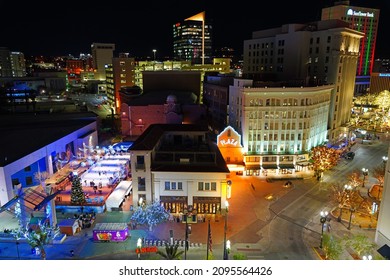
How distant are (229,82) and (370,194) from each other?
3511 cm

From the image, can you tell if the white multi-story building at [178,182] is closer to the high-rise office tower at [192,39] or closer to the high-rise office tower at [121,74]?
the high-rise office tower at [121,74]

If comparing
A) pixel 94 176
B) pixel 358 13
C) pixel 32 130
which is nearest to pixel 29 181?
pixel 32 130

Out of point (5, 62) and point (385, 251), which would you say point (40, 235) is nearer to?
point (385, 251)

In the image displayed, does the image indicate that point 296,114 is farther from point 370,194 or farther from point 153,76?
point 153,76

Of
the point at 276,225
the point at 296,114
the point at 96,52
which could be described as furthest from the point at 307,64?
the point at 96,52

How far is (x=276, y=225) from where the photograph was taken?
33156mm

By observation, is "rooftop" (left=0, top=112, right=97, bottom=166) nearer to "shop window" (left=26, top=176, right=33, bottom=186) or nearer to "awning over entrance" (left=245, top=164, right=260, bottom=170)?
"shop window" (left=26, top=176, right=33, bottom=186)

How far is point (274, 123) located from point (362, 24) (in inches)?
3677

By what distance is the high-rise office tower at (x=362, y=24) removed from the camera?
364 ft

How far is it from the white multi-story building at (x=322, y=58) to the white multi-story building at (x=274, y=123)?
8123 millimetres

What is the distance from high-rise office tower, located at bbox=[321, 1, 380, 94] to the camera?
364 ft

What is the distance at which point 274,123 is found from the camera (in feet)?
159

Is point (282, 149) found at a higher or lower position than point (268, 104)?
lower

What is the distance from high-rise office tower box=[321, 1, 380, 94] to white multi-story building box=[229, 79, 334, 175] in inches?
2874
